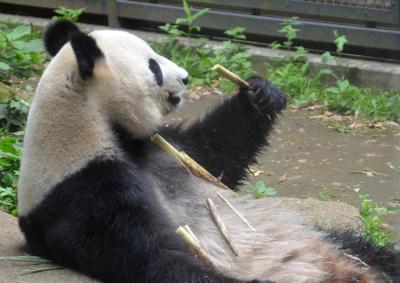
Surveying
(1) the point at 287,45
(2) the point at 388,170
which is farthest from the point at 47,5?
(2) the point at 388,170

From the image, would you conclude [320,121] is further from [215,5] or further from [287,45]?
[215,5]

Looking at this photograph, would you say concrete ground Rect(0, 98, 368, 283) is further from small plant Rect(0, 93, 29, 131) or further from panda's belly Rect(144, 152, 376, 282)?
small plant Rect(0, 93, 29, 131)

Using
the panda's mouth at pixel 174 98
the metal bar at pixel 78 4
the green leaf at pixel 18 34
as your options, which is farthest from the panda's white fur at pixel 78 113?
the metal bar at pixel 78 4

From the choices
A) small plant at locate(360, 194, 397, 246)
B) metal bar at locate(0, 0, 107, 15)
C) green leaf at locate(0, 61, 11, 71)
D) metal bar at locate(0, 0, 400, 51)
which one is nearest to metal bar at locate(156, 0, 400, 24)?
metal bar at locate(0, 0, 400, 51)

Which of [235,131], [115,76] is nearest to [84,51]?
[115,76]

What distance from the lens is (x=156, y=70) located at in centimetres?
357

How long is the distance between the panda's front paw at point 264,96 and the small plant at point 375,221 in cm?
93

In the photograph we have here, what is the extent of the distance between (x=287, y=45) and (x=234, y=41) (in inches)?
24.4

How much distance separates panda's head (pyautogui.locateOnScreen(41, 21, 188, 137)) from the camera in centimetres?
333

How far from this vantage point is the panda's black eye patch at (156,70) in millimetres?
3557

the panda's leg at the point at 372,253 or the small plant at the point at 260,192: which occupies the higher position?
the panda's leg at the point at 372,253

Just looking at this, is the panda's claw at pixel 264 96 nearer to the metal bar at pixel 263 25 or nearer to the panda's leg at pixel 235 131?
the panda's leg at pixel 235 131

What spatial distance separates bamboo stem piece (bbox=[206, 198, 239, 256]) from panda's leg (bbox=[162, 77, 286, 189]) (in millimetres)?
519

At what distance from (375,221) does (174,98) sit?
1.85 m
